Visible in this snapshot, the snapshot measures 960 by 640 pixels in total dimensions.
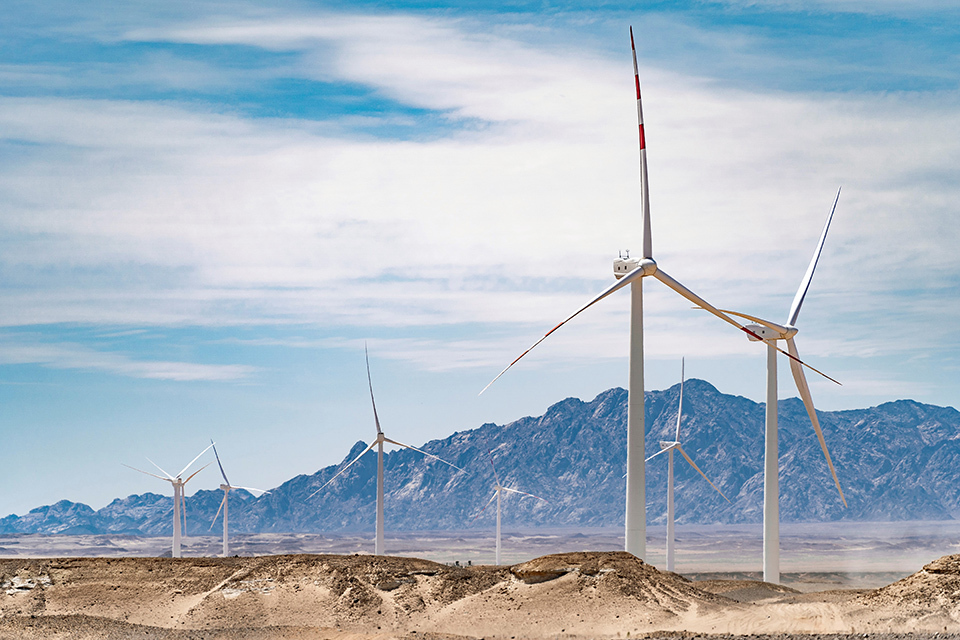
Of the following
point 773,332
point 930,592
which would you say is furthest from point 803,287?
point 930,592

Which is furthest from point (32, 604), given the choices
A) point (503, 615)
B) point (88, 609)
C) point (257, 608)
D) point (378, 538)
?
point (378, 538)

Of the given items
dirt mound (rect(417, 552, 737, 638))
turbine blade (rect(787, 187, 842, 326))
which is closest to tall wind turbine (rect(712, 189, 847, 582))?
turbine blade (rect(787, 187, 842, 326))

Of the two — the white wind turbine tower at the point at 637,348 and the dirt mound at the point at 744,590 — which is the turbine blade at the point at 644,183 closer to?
the white wind turbine tower at the point at 637,348

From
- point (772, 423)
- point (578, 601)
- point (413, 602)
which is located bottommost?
point (413, 602)

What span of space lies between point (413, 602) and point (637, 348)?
785 inches

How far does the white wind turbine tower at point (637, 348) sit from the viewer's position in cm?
6394

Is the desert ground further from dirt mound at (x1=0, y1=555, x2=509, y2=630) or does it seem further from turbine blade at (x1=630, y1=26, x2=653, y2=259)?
turbine blade at (x1=630, y1=26, x2=653, y2=259)

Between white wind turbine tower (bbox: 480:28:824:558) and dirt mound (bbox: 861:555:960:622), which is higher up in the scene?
white wind turbine tower (bbox: 480:28:824:558)

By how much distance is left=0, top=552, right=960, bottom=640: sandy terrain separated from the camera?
158ft

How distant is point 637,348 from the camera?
6538 centimetres

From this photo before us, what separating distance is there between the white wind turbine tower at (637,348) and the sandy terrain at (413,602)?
21.3ft

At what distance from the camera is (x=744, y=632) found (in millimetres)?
46906

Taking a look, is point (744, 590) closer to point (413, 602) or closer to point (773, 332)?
point (413, 602)

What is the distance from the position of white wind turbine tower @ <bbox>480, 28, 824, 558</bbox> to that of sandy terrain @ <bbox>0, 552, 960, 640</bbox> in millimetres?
6495
